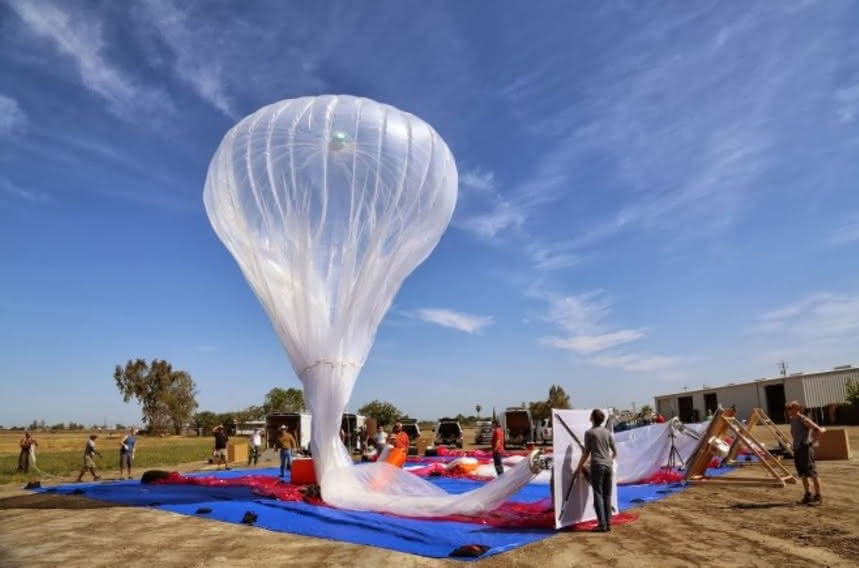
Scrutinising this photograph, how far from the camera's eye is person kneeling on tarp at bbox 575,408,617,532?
7629 mm

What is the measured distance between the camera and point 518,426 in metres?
29.6

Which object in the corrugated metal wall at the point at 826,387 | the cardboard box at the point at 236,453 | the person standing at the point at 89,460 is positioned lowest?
the cardboard box at the point at 236,453

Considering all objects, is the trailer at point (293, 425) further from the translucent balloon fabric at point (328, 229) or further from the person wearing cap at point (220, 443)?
the translucent balloon fabric at point (328, 229)

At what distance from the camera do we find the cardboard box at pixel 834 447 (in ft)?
53.9

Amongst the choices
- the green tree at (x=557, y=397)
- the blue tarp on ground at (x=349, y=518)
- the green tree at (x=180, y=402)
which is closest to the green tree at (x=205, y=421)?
the green tree at (x=180, y=402)

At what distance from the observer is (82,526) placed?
8.75 m

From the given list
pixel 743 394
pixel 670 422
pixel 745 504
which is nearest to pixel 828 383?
pixel 743 394

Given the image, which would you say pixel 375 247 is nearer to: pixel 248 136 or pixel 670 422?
pixel 248 136

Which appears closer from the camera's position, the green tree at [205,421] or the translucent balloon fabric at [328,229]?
the translucent balloon fabric at [328,229]

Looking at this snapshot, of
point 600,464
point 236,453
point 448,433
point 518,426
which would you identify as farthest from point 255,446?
point 600,464

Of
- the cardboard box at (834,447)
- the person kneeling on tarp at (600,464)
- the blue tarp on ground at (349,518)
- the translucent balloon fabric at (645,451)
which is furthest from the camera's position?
the cardboard box at (834,447)

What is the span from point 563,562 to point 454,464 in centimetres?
970

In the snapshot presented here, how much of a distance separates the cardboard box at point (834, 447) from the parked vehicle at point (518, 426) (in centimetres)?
1388

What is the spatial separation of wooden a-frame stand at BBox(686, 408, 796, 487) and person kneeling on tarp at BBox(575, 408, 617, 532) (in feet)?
19.0
